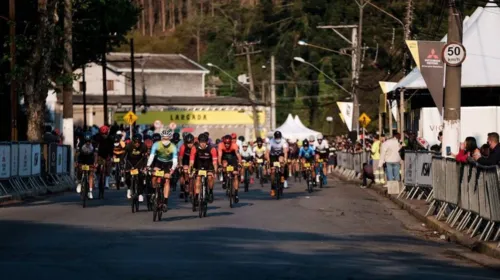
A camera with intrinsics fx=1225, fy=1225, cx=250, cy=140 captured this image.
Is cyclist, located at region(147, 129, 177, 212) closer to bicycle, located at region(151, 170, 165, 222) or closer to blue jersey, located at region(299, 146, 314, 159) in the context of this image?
bicycle, located at region(151, 170, 165, 222)

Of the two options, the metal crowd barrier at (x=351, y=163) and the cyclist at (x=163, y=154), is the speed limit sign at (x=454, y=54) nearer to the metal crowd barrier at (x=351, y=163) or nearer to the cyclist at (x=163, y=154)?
the cyclist at (x=163, y=154)

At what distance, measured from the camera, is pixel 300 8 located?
104188 mm

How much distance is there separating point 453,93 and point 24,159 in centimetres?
1447

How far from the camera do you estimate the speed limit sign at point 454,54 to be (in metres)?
24.7

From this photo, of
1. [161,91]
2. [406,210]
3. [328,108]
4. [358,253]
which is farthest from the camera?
[161,91]

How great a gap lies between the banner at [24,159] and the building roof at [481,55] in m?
11.4

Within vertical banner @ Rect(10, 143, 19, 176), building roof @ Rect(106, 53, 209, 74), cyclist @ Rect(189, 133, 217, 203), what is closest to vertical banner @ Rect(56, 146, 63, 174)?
vertical banner @ Rect(10, 143, 19, 176)

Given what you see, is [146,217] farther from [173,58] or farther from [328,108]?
[173,58]

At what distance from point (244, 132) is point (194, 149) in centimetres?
7499

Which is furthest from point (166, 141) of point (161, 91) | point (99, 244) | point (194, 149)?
point (161, 91)

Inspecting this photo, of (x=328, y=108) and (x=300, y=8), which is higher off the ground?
(x=300, y=8)

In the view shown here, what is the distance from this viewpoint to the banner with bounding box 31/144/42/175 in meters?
36.0

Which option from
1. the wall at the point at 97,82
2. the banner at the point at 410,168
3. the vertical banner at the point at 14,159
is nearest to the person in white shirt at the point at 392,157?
the banner at the point at 410,168

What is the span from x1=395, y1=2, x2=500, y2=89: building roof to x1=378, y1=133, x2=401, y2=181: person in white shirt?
7.61 feet
